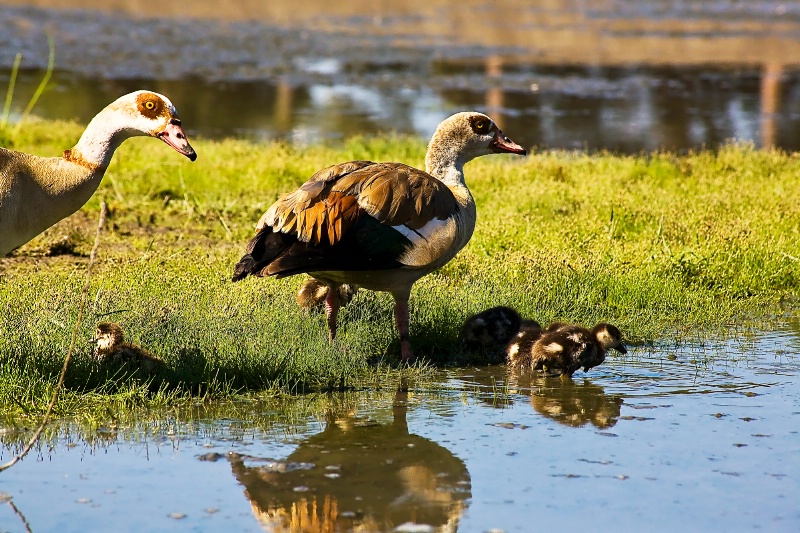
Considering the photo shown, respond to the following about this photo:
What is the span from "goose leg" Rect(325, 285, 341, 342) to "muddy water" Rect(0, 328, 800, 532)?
0.89m

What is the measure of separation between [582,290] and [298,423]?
3.16 metres

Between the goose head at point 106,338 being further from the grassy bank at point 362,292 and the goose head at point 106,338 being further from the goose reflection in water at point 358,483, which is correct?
the goose reflection in water at point 358,483

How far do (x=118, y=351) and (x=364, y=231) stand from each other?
1515mm

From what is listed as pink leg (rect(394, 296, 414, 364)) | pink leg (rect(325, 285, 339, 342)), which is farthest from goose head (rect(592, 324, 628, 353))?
pink leg (rect(325, 285, 339, 342))

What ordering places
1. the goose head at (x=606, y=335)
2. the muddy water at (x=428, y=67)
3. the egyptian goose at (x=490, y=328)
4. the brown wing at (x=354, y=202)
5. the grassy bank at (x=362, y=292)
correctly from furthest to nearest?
1. the muddy water at (x=428, y=67)
2. the egyptian goose at (x=490, y=328)
3. the goose head at (x=606, y=335)
4. the brown wing at (x=354, y=202)
5. the grassy bank at (x=362, y=292)

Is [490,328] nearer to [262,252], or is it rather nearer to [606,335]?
[606,335]

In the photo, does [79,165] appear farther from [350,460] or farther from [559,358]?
[559,358]

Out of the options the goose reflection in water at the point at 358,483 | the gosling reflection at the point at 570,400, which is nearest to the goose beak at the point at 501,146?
the gosling reflection at the point at 570,400

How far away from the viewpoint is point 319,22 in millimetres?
31875

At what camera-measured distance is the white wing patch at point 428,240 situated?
6.99m

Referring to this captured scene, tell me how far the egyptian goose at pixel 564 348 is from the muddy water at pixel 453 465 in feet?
0.54

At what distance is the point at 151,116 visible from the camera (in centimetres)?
644

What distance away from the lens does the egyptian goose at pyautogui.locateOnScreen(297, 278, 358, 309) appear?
819 cm

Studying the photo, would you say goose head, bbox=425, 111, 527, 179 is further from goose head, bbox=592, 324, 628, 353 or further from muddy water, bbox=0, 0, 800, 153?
muddy water, bbox=0, 0, 800, 153
